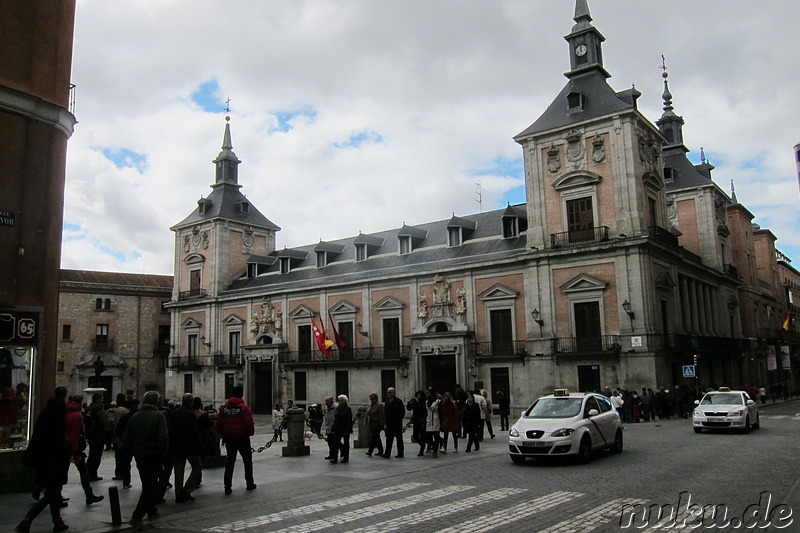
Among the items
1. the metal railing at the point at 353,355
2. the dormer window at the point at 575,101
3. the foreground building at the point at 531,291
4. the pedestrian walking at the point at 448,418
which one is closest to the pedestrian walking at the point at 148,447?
the pedestrian walking at the point at 448,418

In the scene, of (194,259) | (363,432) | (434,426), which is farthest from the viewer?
(194,259)

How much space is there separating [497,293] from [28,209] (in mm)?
25155

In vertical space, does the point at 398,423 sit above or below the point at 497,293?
below

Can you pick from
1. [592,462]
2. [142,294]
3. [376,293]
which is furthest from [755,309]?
[142,294]

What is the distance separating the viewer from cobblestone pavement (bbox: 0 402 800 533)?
8461 millimetres

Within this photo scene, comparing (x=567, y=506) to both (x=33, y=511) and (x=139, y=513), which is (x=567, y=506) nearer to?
(x=139, y=513)

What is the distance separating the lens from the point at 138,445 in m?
9.21

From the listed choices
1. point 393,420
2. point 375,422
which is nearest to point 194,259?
point 375,422

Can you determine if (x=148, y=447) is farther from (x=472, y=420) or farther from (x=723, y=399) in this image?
(x=723, y=399)

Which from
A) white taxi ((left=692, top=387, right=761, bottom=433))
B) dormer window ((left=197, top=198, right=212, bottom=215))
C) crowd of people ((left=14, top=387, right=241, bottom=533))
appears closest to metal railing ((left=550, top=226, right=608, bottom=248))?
white taxi ((left=692, top=387, right=761, bottom=433))

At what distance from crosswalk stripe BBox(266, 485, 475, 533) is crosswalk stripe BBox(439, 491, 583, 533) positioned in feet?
4.82

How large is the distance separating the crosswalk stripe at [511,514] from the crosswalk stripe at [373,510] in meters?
1.47

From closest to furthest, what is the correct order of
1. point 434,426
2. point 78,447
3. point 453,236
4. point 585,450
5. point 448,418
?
point 78,447
point 585,450
point 434,426
point 448,418
point 453,236

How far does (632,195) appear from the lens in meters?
31.4
